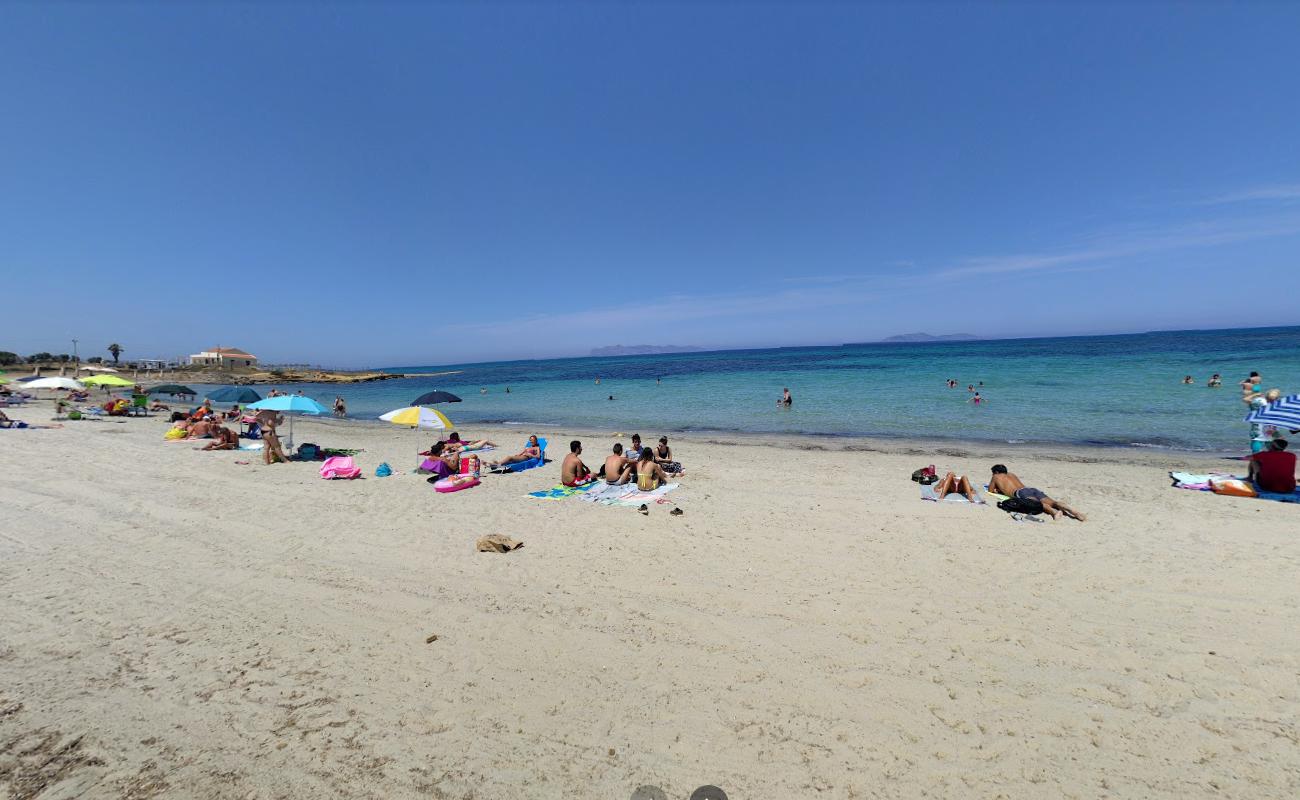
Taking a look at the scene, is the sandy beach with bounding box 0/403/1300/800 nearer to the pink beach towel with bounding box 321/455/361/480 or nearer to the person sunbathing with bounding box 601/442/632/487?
the person sunbathing with bounding box 601/442/632/487

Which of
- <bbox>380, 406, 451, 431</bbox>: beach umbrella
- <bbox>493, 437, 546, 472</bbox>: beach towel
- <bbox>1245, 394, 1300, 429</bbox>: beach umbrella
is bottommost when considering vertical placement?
<bbox>493, 437, 546, 472</bbox>: beach towel

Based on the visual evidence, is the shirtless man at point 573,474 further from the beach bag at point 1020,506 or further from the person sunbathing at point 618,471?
the beach bag at point 1020,506

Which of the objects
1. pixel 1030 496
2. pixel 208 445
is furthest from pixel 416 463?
pixel 1030 496

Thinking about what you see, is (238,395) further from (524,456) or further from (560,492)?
(560,492)

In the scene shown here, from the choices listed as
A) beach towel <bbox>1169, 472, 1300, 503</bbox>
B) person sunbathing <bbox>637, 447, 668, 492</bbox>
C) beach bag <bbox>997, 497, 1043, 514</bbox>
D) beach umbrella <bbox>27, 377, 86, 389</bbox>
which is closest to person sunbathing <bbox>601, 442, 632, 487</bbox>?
person sunbathing <bbox>637, 447, 668, 492</bbox>

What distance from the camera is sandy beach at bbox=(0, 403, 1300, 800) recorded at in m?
2.97

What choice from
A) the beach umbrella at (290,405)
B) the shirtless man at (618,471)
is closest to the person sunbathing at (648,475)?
the shirtless man at (618,471)

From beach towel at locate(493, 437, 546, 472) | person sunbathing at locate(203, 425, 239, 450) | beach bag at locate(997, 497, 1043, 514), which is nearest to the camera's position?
beach bag at locate(997, 497, 1043, 514)

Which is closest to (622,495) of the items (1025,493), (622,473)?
(622,473)

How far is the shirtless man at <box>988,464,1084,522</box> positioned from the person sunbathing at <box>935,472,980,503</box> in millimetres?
426

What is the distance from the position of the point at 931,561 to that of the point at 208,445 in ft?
55.3

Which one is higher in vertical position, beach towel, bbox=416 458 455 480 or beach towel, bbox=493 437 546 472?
beach towel, bbox=416 458 455 480

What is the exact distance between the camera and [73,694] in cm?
360

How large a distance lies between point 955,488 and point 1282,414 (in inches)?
239
